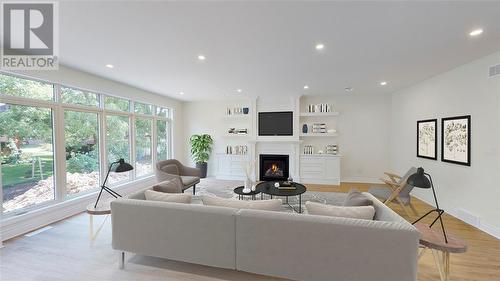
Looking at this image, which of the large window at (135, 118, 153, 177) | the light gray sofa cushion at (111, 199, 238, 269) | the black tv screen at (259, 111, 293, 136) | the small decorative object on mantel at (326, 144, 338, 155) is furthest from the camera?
the black tv screen at (259, 111, 293, 136)

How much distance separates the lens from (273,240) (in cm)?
200

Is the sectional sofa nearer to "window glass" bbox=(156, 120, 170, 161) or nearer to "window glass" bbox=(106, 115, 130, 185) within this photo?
"window glass" bbox=(106, 115, 130, 185)

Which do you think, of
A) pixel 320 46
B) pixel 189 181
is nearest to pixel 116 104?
pixel 189 181

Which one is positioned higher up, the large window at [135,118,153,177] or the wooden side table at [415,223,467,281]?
the large window at [135,118,153,177]

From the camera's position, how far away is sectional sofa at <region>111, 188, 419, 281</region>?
1793mm

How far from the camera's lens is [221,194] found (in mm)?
5367

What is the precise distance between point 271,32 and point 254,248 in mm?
2373

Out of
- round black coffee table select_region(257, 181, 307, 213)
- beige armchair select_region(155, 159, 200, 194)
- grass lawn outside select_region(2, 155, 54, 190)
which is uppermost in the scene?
grass lawn outside select_region(2, 155, 54, 190)

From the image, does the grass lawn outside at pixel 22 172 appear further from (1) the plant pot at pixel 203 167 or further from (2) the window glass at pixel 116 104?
(1) the plant pot at pixel 203 167

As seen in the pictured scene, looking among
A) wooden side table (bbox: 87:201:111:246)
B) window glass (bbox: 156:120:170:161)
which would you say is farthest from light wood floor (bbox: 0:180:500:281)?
window glass (bbox: 156:120:170:161)

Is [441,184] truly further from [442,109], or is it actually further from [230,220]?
[230,220]

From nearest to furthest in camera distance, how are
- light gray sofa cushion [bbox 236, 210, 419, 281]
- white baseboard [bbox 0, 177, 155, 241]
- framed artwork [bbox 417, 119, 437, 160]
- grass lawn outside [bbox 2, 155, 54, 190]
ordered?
light gray sofa cushion [bbox 236, 210, 419, 281] < white baseboard [bbox 0, 177, 155, 241] < grass lawn outside [bbox 2, 155, 54, 190] < framed artwork [bbox 417, 119, 437, 160]

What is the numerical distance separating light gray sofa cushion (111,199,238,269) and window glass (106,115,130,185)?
319cm

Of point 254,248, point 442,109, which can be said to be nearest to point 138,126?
point 254,248
